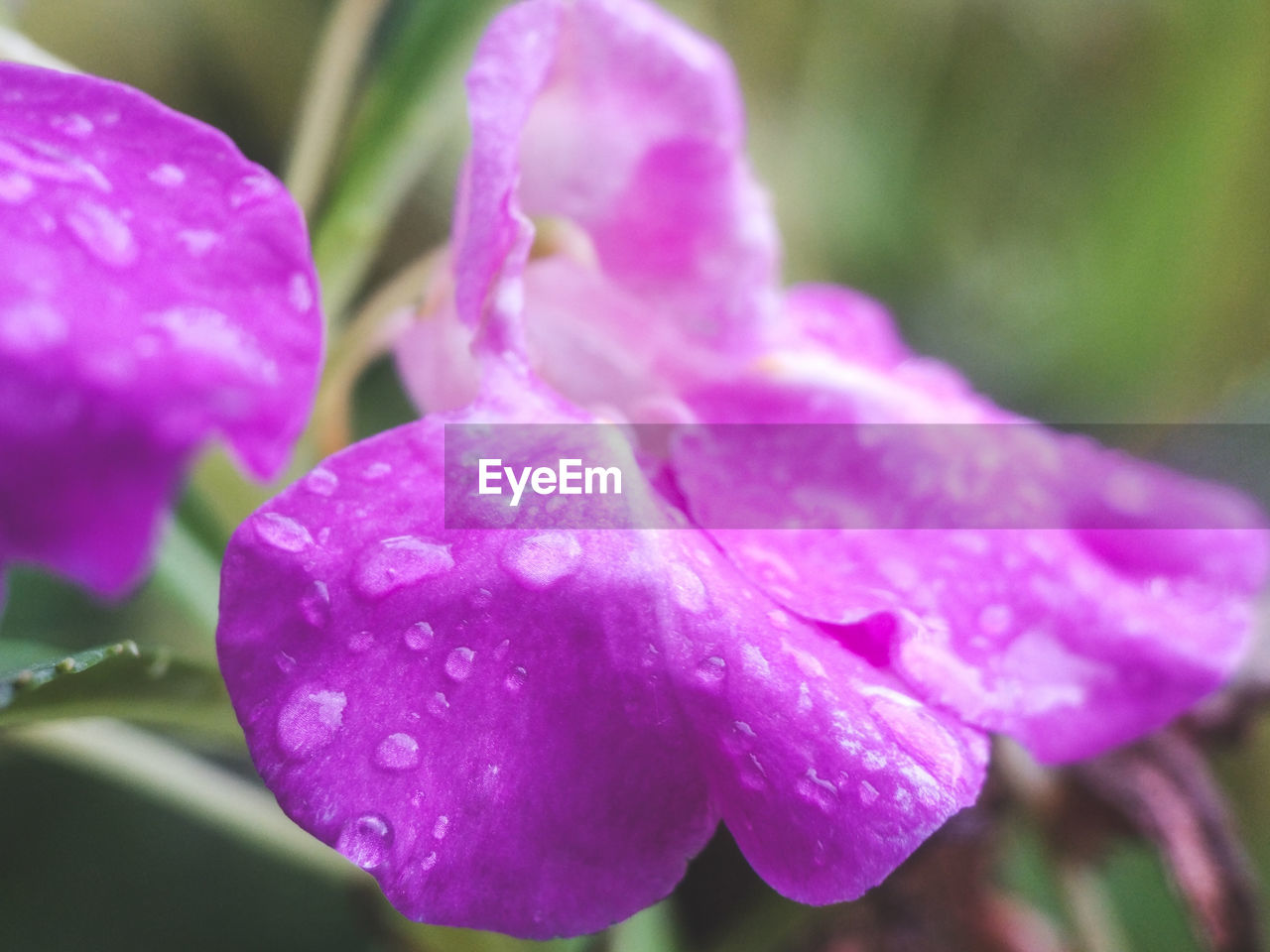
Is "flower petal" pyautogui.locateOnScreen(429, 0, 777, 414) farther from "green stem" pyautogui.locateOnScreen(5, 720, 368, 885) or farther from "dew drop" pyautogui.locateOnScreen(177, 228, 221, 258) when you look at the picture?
"green stem" pyautogui.locateOnScreen(5, 720, 368, 885)

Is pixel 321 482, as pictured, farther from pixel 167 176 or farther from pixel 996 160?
pixel 996 160

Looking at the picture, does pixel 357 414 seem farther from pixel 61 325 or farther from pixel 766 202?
pixel 61 325

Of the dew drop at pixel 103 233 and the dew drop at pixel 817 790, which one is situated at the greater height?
the dew drop at pixel 103 233

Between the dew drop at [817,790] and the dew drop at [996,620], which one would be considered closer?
the dew drop at [817,790]

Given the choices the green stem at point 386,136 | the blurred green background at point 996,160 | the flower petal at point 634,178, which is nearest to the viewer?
the flower petal at point 634,178

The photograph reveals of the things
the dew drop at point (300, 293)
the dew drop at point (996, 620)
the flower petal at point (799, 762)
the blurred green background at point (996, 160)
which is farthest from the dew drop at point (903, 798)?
the blurred green background at point (996, 160)

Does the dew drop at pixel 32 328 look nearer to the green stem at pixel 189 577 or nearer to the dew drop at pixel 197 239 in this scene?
the dew drop at pixel 197 239

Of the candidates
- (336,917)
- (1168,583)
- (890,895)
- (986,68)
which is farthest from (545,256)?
(986,68)
